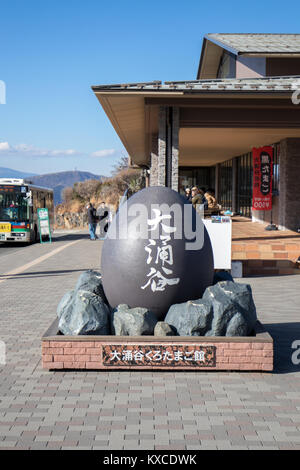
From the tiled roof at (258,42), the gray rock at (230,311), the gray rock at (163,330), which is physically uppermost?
the tiled roof at (258,42)

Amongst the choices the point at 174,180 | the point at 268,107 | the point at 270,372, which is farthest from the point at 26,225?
the point at 270,372

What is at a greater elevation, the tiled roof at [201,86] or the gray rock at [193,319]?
the tiled roof at [201,86]

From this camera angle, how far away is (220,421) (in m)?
4.56

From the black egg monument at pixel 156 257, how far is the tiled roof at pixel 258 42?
47.3ft

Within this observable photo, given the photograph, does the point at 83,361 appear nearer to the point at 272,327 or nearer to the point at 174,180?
the point at 272,327

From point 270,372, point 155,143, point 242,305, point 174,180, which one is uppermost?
point 155,143

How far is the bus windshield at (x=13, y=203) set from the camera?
24594 mm

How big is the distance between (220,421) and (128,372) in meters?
1.63

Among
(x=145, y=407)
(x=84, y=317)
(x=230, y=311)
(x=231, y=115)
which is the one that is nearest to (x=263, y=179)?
(x=231, y=115)

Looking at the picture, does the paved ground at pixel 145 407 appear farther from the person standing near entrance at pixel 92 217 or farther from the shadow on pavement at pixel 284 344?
the person standing near entrance at pixel 92 217

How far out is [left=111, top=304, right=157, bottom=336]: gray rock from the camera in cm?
606

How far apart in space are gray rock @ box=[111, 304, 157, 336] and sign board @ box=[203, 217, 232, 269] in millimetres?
6121

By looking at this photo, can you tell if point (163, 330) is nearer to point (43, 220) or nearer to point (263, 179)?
point (263, 179)

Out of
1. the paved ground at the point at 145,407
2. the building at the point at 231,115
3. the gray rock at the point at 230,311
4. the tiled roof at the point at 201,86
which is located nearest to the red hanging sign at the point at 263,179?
the building at the point at 231,115
